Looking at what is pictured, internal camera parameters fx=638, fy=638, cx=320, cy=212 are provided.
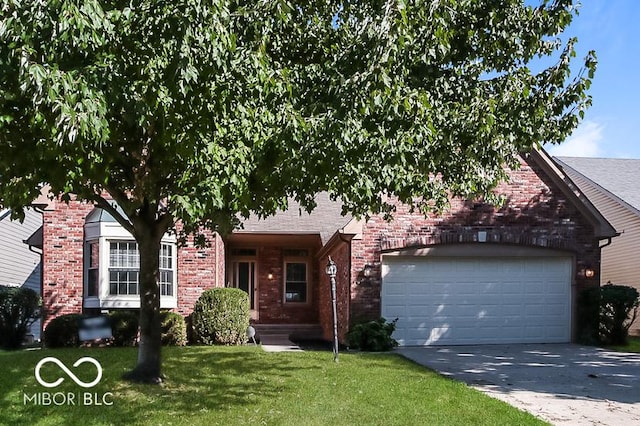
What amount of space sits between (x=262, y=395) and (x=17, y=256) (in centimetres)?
1817

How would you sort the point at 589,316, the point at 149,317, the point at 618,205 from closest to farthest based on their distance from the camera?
the point at 149,317 < the point at 589,316 < the point at 618,205

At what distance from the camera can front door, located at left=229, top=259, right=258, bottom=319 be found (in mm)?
21000

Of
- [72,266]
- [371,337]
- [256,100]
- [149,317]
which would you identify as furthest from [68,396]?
[72,266]

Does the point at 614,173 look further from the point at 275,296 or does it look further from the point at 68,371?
the point at 68,371

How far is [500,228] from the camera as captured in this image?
1598cm

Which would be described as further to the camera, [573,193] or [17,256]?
[17,256]

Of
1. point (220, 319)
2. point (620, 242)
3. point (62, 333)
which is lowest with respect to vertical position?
point (62, 333)

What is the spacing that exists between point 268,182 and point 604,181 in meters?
19.3

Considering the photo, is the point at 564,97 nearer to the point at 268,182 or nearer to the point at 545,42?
the point at 545,42

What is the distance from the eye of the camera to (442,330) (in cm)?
1574

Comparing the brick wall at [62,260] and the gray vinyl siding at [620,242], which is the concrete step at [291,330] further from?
the gray vinyl siding at [620,242]

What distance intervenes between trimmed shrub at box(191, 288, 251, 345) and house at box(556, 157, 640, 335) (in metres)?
12.0

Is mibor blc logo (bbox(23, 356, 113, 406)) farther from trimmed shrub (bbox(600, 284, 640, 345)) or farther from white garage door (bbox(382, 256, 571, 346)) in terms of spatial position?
trimmed shrub (bbox(600, 284, 640, 345))

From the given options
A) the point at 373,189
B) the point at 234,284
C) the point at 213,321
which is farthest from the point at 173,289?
the point at 373,189
